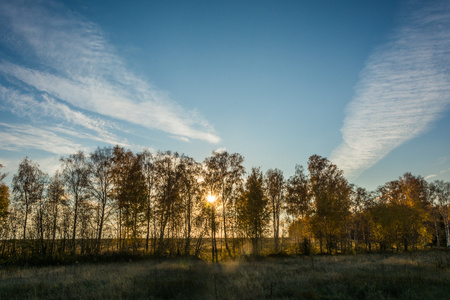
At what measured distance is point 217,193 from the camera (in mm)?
35031

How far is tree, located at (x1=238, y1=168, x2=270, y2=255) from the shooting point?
32.3 metres

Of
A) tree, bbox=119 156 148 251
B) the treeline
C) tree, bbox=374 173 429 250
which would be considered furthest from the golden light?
tree, bbox=374 173 429 250

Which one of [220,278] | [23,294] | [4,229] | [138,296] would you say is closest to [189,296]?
[138,296]

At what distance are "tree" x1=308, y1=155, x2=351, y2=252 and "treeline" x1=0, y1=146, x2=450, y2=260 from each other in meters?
0.14

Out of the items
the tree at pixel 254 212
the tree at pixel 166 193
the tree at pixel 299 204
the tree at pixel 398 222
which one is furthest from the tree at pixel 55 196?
the tree at pixel 398 222

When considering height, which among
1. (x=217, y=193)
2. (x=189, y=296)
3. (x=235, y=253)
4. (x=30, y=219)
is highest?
(x=217, y=193)

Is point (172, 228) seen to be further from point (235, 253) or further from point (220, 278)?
point (220, 278)

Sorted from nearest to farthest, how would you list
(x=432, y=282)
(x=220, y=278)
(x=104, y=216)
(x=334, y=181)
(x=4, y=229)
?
1. (x=432, y=282)
2. (x=220, y=278)
3. (x=104, y=216)
4. (x=4, y=229)
5. (x=334, y=181)

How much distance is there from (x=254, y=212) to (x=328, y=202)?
35.2ft

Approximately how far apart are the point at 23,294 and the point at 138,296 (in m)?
5.71

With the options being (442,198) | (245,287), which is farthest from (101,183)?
(442,198)

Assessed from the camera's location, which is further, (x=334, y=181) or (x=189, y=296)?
(x=334, y=181)

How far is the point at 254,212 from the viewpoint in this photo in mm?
32469

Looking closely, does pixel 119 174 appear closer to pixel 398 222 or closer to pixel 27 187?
pixel 27 187
